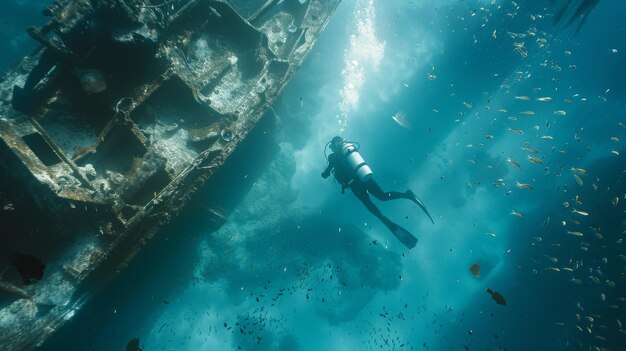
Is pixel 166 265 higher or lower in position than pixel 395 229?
higher

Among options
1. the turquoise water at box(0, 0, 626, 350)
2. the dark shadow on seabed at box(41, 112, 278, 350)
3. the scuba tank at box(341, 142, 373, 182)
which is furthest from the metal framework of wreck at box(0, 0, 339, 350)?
the scuba tank at box(341, 142, 373, 182)

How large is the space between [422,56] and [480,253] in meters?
17.0

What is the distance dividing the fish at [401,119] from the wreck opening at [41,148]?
20.1m

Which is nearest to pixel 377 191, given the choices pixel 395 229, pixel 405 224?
pixel 395 229

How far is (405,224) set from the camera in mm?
21203

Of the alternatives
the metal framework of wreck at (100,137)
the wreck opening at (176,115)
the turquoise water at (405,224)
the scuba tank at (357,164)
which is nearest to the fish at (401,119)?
the turquoise water at (405,224)

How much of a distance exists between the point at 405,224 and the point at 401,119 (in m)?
7.93

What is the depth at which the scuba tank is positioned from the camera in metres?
9.08

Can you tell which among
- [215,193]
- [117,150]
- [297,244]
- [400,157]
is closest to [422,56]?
[400,157]

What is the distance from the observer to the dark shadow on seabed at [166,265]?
8.49m

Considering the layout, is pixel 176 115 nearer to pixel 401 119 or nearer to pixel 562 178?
pixel 401 119

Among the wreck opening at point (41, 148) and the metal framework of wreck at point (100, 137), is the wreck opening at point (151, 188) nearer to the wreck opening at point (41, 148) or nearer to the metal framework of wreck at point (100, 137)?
the metal framework of wreck at point (100, 137)

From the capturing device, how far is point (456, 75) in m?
24.9

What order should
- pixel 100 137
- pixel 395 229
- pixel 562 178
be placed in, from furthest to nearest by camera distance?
pixel 562 178, pixel 395 229, pixel 100 137
